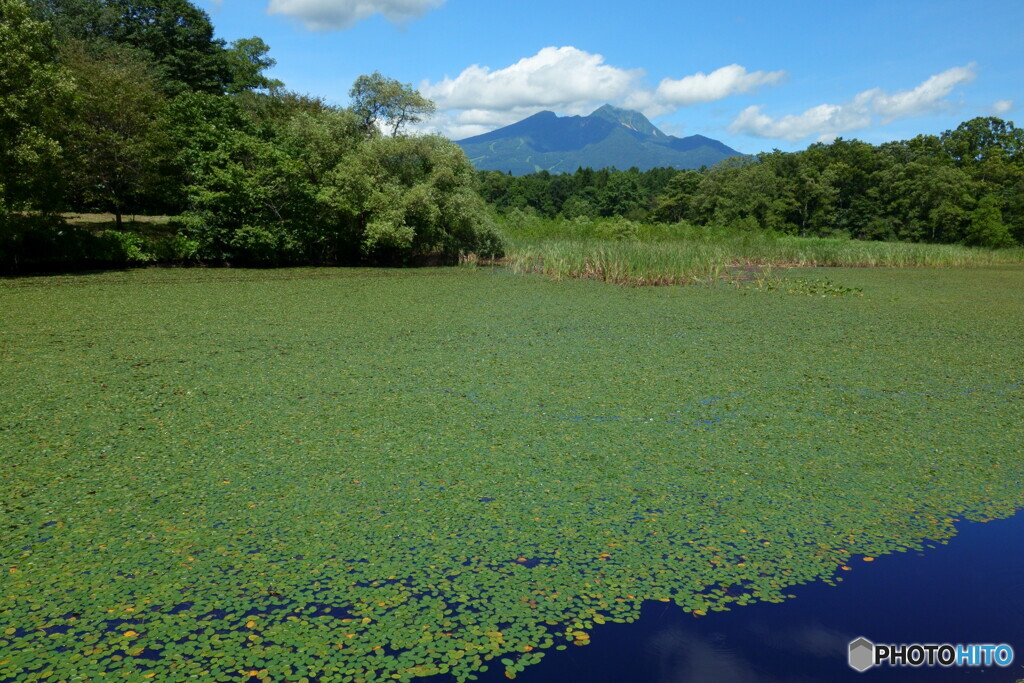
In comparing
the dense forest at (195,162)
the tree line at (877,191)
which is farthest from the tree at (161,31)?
the tree line at (877,191)

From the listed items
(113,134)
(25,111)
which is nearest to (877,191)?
(113,134)

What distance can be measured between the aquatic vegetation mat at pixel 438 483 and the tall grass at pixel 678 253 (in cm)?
769

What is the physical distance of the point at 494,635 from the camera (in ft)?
7.97

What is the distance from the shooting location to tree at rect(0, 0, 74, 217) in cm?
1338

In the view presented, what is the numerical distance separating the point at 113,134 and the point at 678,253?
15.4 meters

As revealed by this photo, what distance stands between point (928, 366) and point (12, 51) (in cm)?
1742

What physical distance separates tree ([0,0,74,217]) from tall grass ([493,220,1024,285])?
1146 cm

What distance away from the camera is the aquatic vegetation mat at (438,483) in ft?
8.11

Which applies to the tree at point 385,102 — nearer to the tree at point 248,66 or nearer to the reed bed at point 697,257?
the reed bed at point 697,257

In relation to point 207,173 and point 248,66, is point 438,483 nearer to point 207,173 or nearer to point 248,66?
point 207,173

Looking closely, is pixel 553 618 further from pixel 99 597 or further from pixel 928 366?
pixel 928 366

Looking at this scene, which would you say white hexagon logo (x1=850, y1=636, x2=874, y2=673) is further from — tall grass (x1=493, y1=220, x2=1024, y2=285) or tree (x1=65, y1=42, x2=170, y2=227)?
tree (x1=65, y1=42, x2=170, y2=227)

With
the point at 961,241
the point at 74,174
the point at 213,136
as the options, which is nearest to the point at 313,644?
the point at 74,174

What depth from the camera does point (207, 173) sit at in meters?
18.6
